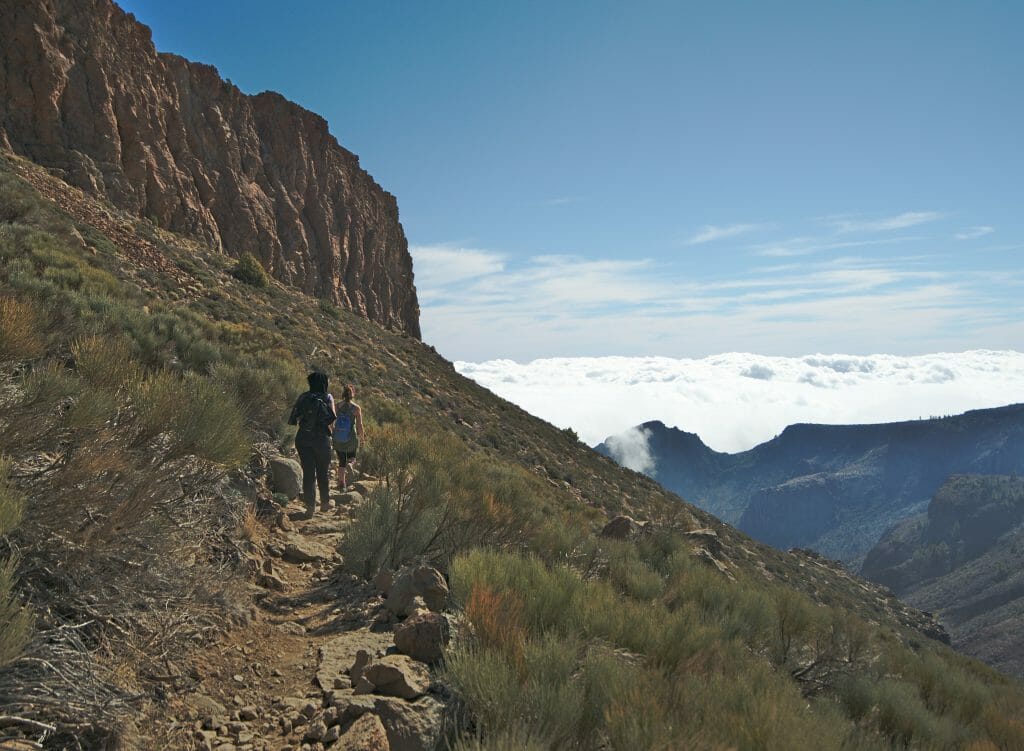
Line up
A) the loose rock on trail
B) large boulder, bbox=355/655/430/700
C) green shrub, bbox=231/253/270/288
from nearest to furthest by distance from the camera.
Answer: the loose rock on trail
large boulder, bbox=355/655/430/700
green shrub, bbox=231/253/270/288

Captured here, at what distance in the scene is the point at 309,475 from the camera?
7637 mm

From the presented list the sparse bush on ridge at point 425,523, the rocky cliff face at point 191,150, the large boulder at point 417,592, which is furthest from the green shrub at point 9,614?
the rocky cliff face at point 191,150

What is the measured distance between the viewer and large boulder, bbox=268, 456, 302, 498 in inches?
305

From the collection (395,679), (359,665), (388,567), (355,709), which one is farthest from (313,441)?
(355,709)

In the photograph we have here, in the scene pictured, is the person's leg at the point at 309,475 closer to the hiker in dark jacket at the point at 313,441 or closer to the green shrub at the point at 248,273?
the hiker in dark jacket at the point at 313,441

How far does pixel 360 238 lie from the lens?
70562mm

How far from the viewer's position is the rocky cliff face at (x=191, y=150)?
1215 inches

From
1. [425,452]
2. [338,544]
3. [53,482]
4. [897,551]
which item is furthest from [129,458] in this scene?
[897,551]

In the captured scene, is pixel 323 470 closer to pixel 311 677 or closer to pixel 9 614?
pixel 311 677

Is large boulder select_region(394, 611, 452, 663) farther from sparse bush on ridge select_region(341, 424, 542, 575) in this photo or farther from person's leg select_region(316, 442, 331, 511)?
person's leg select_region(316, 442, 331, 511)

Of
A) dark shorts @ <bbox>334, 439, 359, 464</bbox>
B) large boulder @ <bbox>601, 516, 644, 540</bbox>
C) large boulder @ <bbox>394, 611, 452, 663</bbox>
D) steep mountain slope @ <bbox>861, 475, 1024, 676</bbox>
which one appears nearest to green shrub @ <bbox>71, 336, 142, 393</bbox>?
large boulder @ <bbox>394, 611, 452, 663</bbox>

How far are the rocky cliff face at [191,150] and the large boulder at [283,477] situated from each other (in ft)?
103

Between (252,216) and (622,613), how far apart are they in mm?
52516

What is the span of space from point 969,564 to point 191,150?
147m
